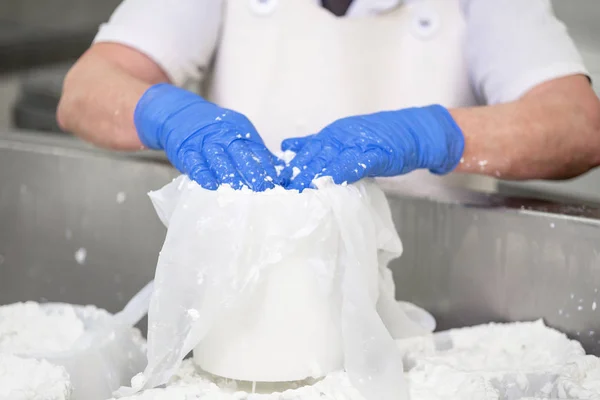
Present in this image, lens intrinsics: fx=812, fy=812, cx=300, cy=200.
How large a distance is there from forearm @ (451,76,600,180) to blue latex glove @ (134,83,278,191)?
318mm

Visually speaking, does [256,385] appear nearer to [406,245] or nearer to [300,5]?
[406,245]

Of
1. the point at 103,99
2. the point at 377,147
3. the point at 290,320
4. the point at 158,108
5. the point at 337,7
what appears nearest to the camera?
the point at 290,320

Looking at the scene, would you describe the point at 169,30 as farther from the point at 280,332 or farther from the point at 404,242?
the point at 280,332

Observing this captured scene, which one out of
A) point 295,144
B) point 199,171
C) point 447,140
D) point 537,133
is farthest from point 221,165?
point 537,133

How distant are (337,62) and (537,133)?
0.31 m

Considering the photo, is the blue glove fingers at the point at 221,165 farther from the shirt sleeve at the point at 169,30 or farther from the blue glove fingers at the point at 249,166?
the shirt sleeve at the point at 169,30

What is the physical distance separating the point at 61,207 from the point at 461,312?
23.1 inches

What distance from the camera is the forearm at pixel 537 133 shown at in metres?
1.02

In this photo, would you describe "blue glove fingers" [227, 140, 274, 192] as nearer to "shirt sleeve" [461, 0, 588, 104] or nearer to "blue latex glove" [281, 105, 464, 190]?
"blue latex glove" [281, 105, 464, 190]

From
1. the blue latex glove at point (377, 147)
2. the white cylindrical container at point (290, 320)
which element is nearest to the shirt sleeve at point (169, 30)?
the blue latex glove at point (377, 147)

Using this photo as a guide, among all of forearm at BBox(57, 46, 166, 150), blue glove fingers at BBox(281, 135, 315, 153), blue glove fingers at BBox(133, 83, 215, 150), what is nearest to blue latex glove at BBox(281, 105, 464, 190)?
blue glove fingers at BBox(281, 135, 315, 153)

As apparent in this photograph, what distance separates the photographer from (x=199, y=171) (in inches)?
30.2

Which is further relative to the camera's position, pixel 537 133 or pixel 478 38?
pixel 478 38

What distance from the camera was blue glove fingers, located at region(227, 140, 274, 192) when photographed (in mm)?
732
